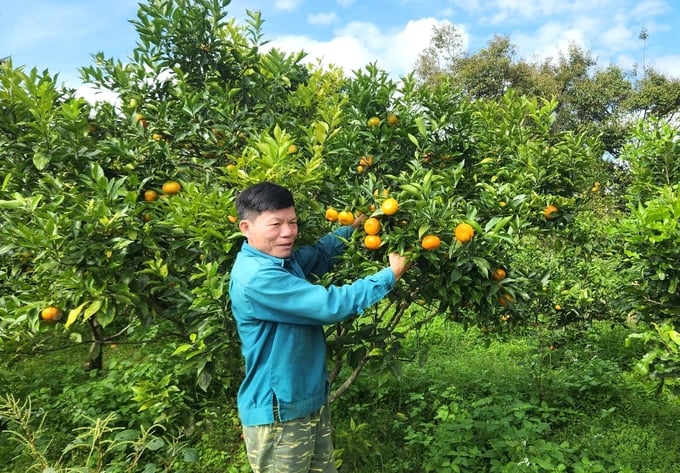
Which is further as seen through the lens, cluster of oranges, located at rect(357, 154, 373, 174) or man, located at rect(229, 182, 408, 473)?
cluster of oranges, located at rect(357, 154, 373, 174)

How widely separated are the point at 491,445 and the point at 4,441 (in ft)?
10.7

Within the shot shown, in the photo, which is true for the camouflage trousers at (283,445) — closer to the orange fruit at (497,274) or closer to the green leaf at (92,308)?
the green leaf at (92,308)

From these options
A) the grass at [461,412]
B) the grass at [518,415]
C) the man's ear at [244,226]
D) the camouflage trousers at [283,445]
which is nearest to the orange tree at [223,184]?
the man's ear at [244,226]

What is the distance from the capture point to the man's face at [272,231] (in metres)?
1.60

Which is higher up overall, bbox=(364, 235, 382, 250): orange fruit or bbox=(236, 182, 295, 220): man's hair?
bbox=(236, 182, 295, 220): man's hair

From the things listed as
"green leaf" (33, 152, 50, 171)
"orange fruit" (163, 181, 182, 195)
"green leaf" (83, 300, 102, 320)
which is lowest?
"green leaf" (83, 300, 102, 320)

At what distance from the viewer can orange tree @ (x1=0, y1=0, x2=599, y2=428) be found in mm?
1747

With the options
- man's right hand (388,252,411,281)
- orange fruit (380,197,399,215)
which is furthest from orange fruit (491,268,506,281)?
orange fruit (380,197,399,215)

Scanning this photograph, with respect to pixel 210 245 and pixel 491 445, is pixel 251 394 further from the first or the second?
pixel 491 445

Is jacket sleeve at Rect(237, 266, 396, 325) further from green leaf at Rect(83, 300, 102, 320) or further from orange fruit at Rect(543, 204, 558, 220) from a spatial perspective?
orange fruit at Rect(543, 204, 558, 220)

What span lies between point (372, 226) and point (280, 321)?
1.50ft

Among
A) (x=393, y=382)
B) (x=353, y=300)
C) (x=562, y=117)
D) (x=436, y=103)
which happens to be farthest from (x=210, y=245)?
(x=562, y=117)

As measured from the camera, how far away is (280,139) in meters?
1.84

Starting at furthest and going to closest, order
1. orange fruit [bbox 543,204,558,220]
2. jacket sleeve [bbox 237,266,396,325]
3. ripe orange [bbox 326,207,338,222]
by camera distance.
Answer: orange fruit [bbox 543,204,558,220] → ripe orange [bbox 326,207,338,222] → jacket sleeve [bbox 237,266,396,325]
